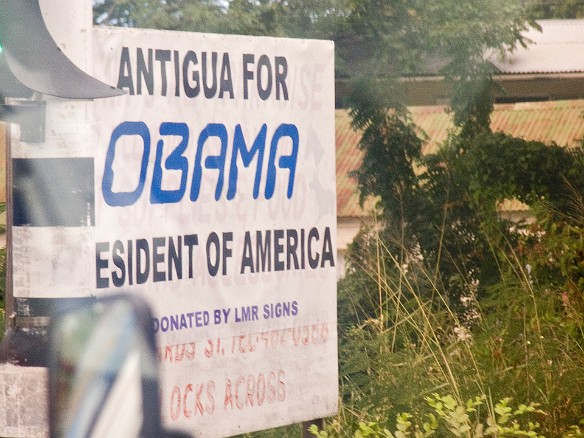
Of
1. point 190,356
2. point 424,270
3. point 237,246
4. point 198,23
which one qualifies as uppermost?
point 198,23

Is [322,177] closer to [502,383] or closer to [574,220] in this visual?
[502,383]

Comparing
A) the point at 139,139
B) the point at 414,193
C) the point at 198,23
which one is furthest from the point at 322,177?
the point at 414,193

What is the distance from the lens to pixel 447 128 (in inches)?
283

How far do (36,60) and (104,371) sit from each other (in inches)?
42.4

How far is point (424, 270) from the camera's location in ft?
21.7

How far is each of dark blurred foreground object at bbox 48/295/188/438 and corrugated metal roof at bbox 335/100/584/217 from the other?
3.25 metres

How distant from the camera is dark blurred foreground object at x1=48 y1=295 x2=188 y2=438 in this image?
383 centimetres

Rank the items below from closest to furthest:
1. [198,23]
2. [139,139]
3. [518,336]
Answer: [139,139] < [518,336] < [198,23]

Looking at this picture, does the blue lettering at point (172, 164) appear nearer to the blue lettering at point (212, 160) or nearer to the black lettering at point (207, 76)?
the blue lettering at point (212, 160)

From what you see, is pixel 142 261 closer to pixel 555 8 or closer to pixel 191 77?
pixel 191 77

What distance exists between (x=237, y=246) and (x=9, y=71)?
45.0 inches

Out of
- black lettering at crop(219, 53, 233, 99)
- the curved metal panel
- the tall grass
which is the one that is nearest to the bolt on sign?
black lettering at crop(219, 53, 233, 99)

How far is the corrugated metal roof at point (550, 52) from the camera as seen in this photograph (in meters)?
7.30

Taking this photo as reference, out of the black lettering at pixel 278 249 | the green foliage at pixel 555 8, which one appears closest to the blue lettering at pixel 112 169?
the black lettering at pixel 278 249
